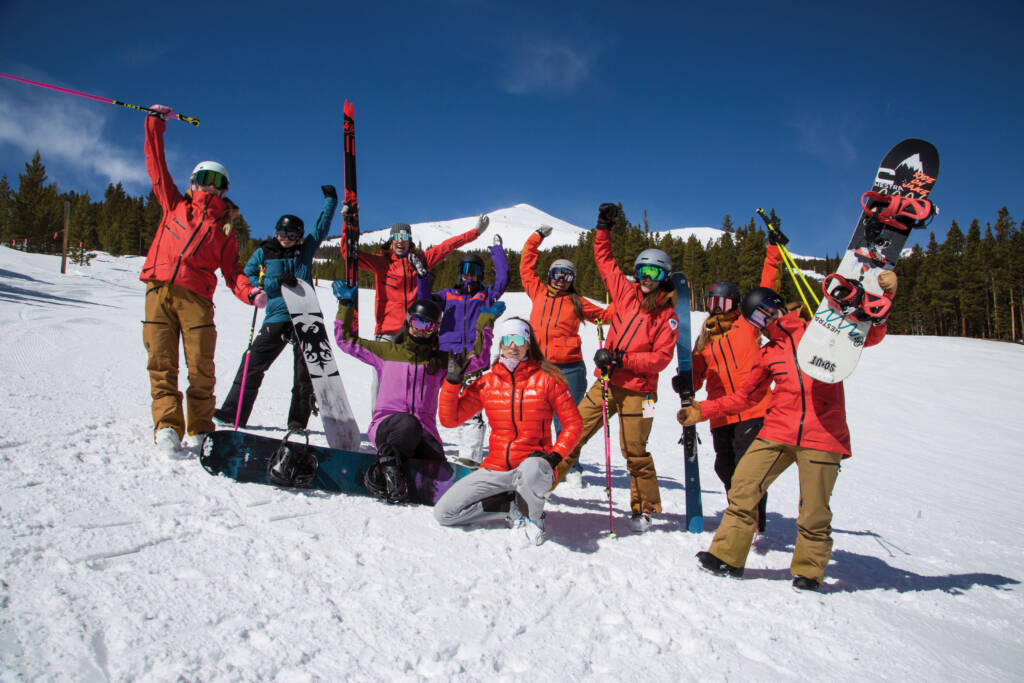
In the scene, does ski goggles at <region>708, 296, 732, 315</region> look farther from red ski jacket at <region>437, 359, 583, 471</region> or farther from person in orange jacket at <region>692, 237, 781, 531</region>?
red ski jacket at <region>437, 359, 583, 471</region>

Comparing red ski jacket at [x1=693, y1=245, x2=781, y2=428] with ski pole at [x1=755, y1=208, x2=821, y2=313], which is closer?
ski pole at [x1=755, y1=208, x2=821, y2=313]

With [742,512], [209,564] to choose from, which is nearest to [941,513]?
[742,512]

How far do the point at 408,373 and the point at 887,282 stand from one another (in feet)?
11.6

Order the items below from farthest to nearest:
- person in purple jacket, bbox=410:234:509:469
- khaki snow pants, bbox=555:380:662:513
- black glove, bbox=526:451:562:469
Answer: person in purple jacket, bbox=410:234:509:469 < khaki snow pants, bbox=555:380:662:513 < black glove, bbox=526:451:562:469

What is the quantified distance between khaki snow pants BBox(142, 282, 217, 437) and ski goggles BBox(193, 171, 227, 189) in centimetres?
96

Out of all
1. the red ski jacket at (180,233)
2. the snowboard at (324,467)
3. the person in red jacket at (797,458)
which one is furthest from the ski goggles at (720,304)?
the red ski jacket at (180,233)

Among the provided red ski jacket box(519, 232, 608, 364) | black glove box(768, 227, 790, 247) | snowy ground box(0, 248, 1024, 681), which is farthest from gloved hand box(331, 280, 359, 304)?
black glove box(768, 227, 790, 247)

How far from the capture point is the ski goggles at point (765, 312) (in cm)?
377

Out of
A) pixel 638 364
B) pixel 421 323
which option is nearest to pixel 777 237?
pixel 638 364

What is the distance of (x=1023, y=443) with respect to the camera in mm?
10078

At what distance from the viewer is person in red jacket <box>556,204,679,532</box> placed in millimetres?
4266

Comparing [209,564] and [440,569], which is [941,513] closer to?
[440,569]

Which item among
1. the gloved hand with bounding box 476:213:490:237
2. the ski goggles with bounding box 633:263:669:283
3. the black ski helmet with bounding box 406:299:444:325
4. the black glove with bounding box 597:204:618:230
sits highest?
the gloved hand with bounding box 476:213:490:237

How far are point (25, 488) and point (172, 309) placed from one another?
1.61 metres
